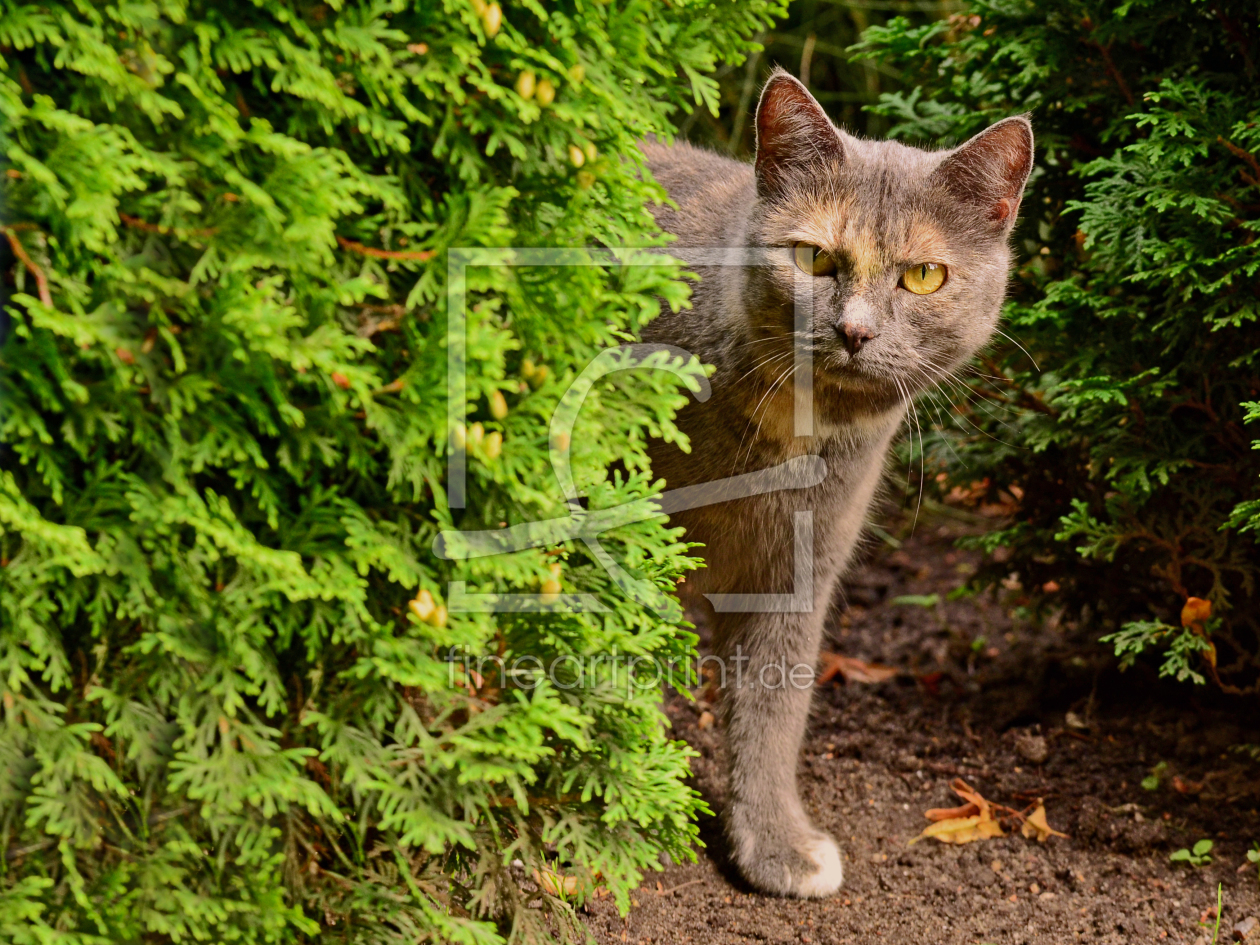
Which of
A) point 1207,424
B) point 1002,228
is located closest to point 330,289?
point 1002,228

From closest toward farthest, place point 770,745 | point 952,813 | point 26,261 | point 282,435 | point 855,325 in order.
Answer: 1. point 26,261
2. point 282,435
3. point 855,325
4. point 770,745
5. point 952,813

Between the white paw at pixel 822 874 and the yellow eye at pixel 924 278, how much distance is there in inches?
48.1

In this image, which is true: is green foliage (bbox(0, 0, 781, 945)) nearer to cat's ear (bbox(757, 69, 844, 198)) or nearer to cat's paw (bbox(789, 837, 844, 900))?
cat's ear (bbox(757, 69, 844, 198))

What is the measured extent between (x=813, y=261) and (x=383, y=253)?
109 centimetres

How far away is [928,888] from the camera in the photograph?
2.32 metres

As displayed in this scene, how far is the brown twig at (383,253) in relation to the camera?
55.4 inches

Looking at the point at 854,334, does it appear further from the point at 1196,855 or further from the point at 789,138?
the point at 1196,855

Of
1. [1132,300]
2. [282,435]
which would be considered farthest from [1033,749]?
[282,435]

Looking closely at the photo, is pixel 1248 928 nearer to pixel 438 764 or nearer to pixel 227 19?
pixel 438 764

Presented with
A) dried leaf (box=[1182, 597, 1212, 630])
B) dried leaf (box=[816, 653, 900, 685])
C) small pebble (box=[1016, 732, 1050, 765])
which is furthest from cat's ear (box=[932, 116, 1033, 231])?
dried leaf (box=[816, 653, 900, 685])

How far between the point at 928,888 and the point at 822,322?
124 centimetres

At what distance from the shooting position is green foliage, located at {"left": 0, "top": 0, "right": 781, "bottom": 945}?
1.29 meters

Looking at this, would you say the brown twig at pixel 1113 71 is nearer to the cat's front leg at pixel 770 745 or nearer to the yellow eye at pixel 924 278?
the yellow eye at pixel 924 278

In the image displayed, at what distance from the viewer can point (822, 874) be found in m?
2.33
